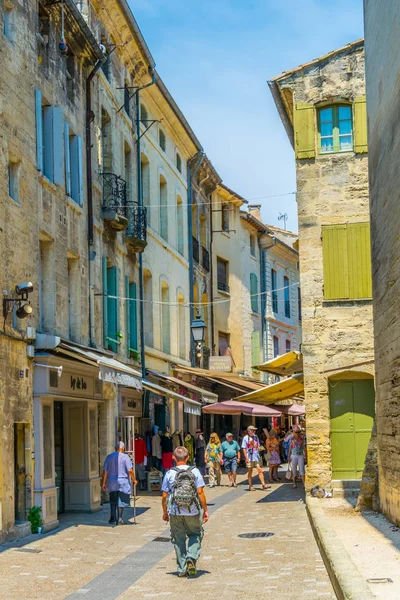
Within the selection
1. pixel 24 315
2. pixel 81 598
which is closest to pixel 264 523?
pixel 24 315

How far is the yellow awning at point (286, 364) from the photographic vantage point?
69.3ft

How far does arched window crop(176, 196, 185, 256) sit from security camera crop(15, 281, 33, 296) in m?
17.2

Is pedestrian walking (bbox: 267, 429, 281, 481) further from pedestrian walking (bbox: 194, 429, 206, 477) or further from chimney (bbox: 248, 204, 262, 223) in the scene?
chimney (bbox: 248, 204, 262, 223)

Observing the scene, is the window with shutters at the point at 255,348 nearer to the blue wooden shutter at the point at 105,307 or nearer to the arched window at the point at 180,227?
the arched window at the point at 180,227

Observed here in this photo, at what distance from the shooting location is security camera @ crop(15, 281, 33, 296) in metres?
14.2

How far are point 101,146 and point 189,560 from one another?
12.9 metres

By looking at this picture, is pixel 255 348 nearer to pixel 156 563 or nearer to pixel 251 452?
pixel 251 452

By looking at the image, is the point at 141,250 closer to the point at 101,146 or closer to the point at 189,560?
the point at 101,146

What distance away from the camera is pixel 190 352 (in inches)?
1267

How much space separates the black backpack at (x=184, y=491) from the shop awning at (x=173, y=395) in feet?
35.4

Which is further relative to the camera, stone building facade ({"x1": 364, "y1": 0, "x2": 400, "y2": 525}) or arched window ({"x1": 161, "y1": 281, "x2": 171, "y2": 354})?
arched window ({"x1": 161, "y1": 281, "x2": 171, "y2": 354})

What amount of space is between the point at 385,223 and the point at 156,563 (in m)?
5.73

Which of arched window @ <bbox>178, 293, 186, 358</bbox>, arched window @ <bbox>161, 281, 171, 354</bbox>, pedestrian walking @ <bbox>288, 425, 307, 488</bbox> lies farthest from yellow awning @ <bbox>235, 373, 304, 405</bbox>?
arched window @ <bbox>178, 293, 186, 358</bbox>

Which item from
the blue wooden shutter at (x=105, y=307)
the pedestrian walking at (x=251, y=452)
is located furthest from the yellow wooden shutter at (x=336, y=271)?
the pedestrian walking at (x=251, y=452)
